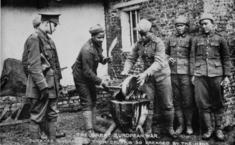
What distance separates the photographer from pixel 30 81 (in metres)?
5.18

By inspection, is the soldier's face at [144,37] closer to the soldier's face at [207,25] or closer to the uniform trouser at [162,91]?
the uniform trouser at [162,91]

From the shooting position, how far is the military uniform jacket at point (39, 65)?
4.98 meters

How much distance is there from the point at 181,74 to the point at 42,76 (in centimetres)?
254

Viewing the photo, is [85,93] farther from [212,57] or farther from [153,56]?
[212,57]

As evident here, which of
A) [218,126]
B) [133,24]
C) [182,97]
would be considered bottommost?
[218,126]

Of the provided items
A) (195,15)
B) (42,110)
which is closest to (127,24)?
(195,15)

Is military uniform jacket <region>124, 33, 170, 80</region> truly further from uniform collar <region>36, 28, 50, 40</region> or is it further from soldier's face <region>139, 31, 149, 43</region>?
uniform collar <region>36, 28, 50, 40</region>

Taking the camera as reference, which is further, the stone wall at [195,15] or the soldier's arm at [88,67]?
the stone wall at [195,15]

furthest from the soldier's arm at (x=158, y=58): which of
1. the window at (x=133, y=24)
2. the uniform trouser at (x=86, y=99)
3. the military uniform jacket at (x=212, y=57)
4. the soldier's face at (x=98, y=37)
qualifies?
the window at (x=133, y=24)

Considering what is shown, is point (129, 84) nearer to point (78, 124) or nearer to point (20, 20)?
point (78, 124)

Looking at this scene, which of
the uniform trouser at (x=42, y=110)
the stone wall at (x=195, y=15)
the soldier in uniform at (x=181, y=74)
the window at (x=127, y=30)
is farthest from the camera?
the window at (x=127, y=30)

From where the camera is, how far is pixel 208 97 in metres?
5.73

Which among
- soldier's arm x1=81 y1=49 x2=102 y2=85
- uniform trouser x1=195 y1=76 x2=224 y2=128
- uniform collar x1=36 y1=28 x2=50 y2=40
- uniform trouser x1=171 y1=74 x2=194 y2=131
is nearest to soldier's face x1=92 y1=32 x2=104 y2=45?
soldier's arm x1=81 y1=49 x2=102 y2=85

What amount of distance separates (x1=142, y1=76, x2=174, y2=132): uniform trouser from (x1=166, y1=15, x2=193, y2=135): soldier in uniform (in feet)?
1.33
